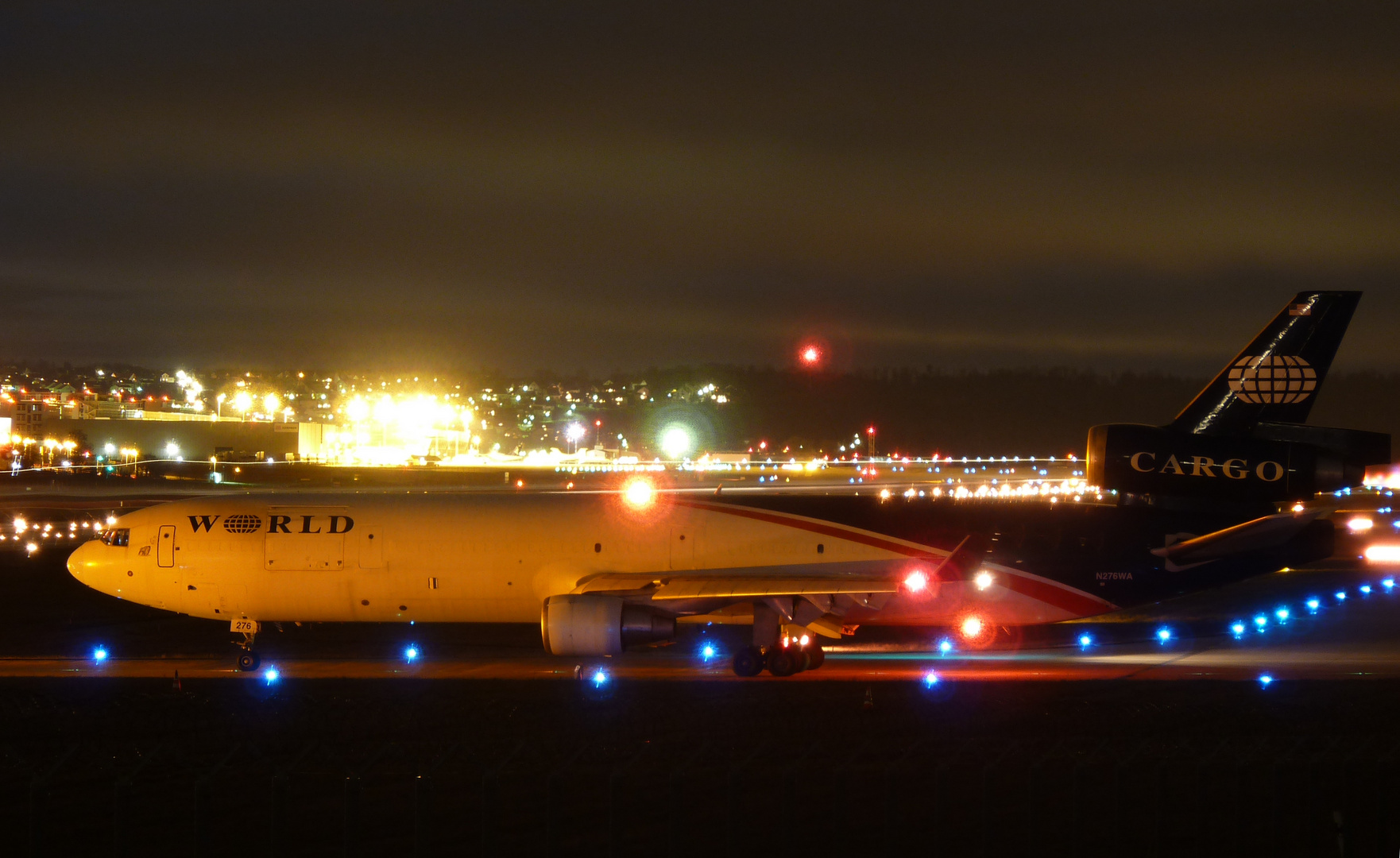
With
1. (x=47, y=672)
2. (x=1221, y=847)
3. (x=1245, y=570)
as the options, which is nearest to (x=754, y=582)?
(x=1245, y=570)

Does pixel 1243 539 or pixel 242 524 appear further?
pixel 242 524

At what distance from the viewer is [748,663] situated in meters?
19.4

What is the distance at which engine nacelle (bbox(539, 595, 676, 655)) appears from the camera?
63.0 ft

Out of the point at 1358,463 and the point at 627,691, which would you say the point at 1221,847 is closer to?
the point at 627,691

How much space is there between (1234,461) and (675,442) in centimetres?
10480

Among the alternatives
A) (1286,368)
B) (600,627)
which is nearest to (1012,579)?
(1286,368)

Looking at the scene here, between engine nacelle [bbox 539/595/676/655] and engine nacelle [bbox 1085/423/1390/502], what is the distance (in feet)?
29.9

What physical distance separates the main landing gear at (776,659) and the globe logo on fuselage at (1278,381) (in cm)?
1019

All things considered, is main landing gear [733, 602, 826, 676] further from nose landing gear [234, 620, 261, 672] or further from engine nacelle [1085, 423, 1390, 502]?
nose landing gear [234, 620, 261, 672]

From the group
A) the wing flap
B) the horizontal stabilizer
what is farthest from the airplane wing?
the horizontal stabilizer

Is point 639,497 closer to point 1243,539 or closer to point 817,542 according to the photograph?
point 817,542

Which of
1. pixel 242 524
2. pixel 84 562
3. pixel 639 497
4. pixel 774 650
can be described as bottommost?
pixel 774 650

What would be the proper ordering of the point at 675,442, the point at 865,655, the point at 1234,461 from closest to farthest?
the point at 1234,461 < the point at 865,655 < the point at 675,442

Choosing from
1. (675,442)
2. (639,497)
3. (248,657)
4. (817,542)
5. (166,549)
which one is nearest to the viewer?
(248,657)
